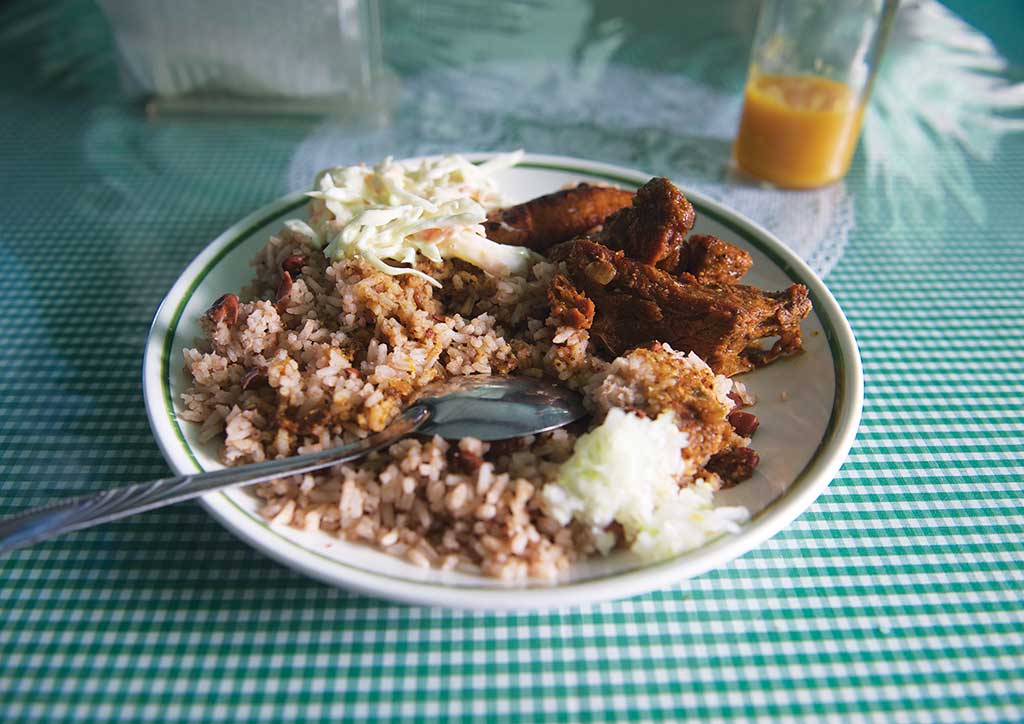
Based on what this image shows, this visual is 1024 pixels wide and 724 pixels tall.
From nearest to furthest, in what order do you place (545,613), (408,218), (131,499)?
(131,499)
(545,613)
(408,218)

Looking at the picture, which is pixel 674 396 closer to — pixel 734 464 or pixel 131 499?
pixel 734 464

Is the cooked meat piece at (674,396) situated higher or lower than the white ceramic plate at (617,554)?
higher

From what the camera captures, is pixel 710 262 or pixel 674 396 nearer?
pixel 674 396

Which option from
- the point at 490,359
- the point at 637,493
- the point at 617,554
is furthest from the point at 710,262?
the point at 617,554

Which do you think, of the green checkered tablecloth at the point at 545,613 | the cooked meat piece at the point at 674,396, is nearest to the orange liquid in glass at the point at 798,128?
the green checkered tablecloth at the point at 545,613

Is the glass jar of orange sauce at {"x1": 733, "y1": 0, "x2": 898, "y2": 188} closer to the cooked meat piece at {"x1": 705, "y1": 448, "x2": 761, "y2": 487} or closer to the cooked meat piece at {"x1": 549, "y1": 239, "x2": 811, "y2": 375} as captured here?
the cooked meat piece at {"x1": 549, "y1": 239, "x2": 811, "y2": 375}

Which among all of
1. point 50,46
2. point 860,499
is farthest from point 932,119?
point 50,46

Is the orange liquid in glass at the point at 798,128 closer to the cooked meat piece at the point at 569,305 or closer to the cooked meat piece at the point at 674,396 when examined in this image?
the cooked meat piece at the point at 569,305

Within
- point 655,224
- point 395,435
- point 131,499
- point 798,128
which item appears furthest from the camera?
point 798,128
